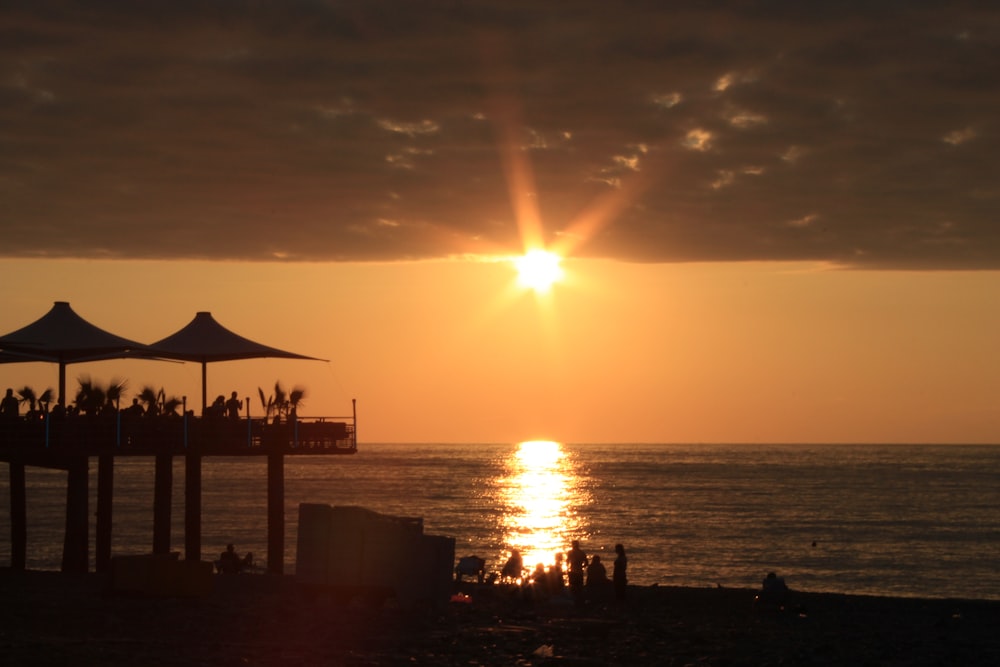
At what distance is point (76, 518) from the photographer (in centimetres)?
2997

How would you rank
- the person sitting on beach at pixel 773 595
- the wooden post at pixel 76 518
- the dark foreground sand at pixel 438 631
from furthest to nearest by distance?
the wooden post at pixel 76 518 < the person sitting on beach at pixel 773 595 < the dark foreground sand at pixel 438 631

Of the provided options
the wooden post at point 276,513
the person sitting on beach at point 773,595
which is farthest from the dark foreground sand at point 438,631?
the wooden post at point 276,513

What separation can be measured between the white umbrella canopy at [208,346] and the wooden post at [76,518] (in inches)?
140

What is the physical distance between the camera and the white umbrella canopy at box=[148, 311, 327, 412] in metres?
32.2

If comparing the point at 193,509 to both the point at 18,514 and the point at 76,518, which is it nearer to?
the point at 76,518

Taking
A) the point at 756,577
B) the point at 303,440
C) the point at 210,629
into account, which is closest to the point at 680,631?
the point at 210,629

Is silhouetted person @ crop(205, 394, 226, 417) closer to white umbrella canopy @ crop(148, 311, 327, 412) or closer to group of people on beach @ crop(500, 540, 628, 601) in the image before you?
white umbrella canopy @ crop(148, 311, 327, 412)

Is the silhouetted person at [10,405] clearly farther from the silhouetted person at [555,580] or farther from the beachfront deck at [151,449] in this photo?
the silhouetted person at [555,580]

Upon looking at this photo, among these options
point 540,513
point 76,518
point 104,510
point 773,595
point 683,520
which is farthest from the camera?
point 540,513

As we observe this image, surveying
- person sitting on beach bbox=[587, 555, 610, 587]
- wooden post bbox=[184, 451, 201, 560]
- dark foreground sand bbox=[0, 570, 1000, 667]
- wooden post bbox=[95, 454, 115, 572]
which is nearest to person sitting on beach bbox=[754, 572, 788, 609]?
dark foreground sand bbox=[0, 570, 1000, 667]

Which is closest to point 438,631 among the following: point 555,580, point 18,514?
point 555,580

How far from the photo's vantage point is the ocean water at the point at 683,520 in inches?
2228

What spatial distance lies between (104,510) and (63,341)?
579cm

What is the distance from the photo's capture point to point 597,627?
22109 millimetres
